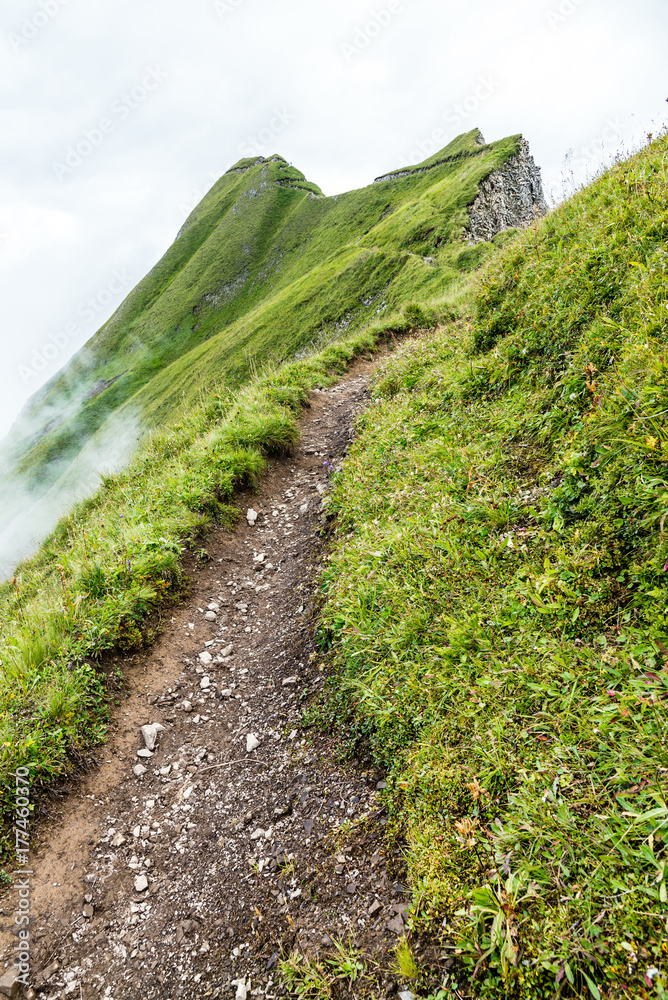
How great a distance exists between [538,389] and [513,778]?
4260mm

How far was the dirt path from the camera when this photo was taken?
3342 mm

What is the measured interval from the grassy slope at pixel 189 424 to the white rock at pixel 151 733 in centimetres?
48

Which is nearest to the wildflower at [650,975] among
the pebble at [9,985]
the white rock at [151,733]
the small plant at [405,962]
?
the small plant at [405,962]

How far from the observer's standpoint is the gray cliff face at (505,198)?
44.2 metres

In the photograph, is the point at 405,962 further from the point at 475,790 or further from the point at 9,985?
the point at 9,985

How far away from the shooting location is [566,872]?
233cm

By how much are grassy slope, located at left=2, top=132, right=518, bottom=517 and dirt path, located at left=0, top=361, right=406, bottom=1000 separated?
28.1 meters

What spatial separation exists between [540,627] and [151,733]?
443 centimetres

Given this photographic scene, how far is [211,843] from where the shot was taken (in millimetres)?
4207

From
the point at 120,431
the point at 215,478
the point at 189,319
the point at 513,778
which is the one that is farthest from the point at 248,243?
the point at 513,778

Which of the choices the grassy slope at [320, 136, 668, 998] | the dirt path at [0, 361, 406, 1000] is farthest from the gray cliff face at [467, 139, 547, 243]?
the dirt path at [0, 361, 406, 1000]

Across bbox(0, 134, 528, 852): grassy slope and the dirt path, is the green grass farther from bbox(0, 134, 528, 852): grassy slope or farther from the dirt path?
the dirt path

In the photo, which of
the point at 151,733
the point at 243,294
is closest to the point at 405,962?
the point at 151,733

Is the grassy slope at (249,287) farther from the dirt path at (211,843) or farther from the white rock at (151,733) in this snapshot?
the white rock at (151,733)
